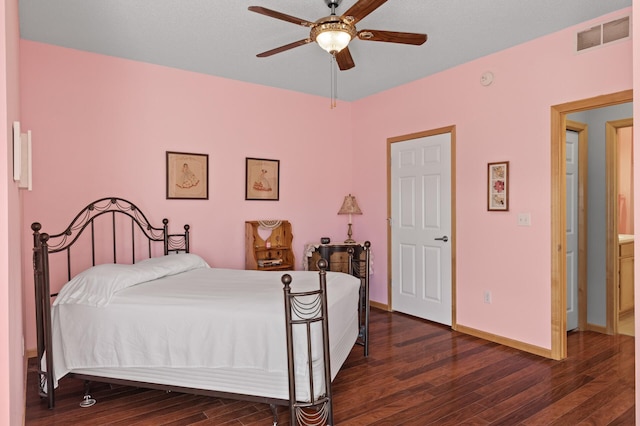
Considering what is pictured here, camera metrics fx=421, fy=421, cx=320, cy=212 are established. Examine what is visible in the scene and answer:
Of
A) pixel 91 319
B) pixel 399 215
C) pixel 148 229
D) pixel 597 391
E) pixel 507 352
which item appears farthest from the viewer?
pixel 399 215

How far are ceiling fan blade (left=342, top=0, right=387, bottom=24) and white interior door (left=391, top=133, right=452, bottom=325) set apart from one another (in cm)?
226

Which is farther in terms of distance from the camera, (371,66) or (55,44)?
(371,66)

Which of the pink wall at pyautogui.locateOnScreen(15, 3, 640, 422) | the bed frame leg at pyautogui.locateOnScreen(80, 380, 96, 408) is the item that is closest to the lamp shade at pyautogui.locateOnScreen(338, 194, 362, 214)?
the pink wall at pyautogui.locateOnScreen(15, 3, 640, 422)

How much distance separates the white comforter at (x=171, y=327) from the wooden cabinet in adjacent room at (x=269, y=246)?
5.74ft

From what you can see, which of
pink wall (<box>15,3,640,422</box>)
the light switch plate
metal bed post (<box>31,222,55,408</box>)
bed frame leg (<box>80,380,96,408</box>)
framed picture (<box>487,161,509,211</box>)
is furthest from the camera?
framed picture (<box>487,161,509,211</box>)

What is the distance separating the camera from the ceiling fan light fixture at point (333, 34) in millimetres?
2443

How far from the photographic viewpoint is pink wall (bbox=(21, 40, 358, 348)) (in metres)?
3.54

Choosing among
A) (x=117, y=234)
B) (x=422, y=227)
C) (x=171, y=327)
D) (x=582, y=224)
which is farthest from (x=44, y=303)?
(x=582, y=224)

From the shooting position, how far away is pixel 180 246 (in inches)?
165

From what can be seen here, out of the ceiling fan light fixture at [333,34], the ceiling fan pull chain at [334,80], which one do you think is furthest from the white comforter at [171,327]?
the ceiling fan pull chain at [334,80]

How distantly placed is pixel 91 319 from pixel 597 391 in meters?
3.35

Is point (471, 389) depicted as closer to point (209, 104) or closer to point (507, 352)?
point (507, 352)

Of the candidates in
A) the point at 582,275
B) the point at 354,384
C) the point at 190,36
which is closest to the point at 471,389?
the point at 354,384

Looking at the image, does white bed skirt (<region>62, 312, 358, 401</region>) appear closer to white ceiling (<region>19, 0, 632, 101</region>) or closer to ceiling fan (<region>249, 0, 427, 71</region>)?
ceiling fan (<region>249, 0, 427, 71</region>)
